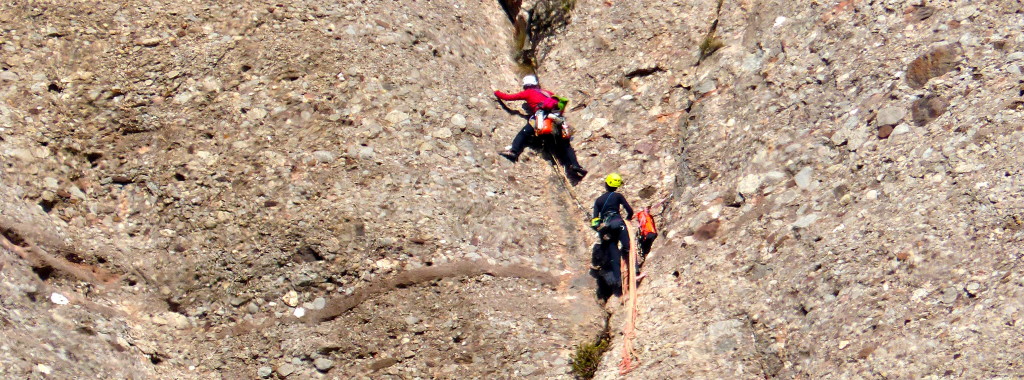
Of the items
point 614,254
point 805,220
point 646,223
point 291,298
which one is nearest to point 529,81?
point 646,223

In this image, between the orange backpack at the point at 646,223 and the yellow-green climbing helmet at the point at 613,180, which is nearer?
the orange backpack at the point at 646,223

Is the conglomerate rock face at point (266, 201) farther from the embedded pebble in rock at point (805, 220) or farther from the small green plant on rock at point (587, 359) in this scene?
the embedded pebble in rock at point (805, 220)

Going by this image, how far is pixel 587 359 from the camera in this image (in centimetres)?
1184

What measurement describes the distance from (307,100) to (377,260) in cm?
309

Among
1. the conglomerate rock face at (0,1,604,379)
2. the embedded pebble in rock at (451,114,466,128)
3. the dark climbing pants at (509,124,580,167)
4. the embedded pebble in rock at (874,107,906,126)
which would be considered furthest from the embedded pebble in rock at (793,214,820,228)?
the embedded pebble in rock at (451,114,466,128)

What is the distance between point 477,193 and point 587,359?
323cm

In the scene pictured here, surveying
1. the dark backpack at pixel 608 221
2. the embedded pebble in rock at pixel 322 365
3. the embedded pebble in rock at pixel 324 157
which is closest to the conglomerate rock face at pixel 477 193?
the embedded pebble in rock at pixel 324 157

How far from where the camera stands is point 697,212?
12.8 metres

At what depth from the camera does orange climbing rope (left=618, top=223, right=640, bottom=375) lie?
11.5m

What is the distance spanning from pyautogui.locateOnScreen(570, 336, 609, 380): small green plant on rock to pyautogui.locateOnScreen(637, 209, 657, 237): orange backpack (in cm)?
186

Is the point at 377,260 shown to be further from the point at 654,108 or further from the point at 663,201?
the point at 654,108

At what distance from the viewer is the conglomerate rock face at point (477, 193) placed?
1043 centimetres

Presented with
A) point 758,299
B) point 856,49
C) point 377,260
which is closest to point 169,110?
point 377,260

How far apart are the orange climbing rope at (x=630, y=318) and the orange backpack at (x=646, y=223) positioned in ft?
0.62
